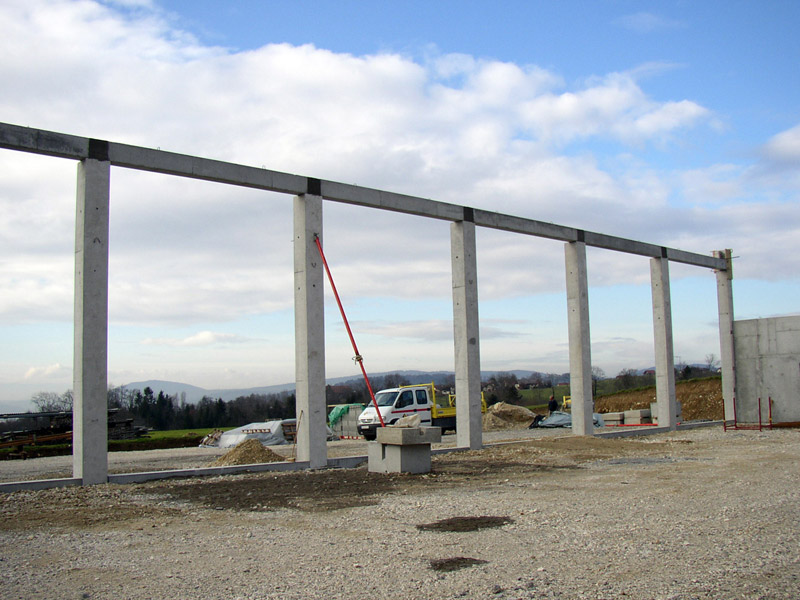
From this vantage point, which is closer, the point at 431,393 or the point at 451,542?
the point at 451,542

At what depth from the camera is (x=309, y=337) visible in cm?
1330

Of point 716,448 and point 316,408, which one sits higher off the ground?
point 316,408

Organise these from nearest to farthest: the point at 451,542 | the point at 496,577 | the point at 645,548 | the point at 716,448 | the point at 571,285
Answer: the point at 496,577 → the point at 645,548 → the point at 451,542 → the point at 716,448 → the point at 571,285

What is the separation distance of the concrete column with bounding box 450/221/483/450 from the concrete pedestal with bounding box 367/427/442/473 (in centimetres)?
387

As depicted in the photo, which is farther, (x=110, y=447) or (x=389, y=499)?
(x=110, y=447)

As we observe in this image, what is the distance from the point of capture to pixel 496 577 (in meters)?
5.17

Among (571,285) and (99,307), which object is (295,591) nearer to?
(99,307)

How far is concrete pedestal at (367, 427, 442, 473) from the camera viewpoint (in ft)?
38.6

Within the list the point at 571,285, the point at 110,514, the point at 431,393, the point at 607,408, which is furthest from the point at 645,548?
the point at 607,408

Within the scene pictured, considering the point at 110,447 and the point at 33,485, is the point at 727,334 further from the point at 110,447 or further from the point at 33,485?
the point at 110,447

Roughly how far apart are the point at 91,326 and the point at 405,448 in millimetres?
5349

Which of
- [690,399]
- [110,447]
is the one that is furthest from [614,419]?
[110,447]

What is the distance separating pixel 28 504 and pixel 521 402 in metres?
64.2

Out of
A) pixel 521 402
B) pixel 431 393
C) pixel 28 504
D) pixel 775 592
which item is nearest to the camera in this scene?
pixel 775 592
